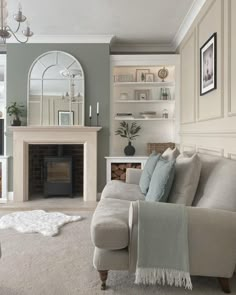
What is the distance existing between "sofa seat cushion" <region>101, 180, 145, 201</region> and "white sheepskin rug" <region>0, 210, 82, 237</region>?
0.74m

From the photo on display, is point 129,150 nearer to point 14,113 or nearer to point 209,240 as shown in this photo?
point 14,113

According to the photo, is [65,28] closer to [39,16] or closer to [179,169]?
[39,16]

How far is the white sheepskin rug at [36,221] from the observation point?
138 inches

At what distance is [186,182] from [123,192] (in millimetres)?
950

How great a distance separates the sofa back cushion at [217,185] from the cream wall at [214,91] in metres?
0.25

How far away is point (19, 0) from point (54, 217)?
2.69 meters

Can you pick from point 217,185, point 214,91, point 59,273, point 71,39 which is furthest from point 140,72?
point 59,273

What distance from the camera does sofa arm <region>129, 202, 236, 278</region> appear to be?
2.05m

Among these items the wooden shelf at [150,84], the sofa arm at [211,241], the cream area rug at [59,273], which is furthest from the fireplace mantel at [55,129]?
the sofa arm at [211,241]

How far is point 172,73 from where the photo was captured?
18.2 ft

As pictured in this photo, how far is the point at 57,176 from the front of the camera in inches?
210

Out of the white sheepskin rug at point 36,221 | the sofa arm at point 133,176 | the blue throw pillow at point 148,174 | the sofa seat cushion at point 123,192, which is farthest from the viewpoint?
the sofa arm at point 133,176

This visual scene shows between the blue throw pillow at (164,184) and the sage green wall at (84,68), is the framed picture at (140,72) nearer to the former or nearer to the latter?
the sage green wall at (84,68)

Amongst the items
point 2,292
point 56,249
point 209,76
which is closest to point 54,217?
point 56,249
